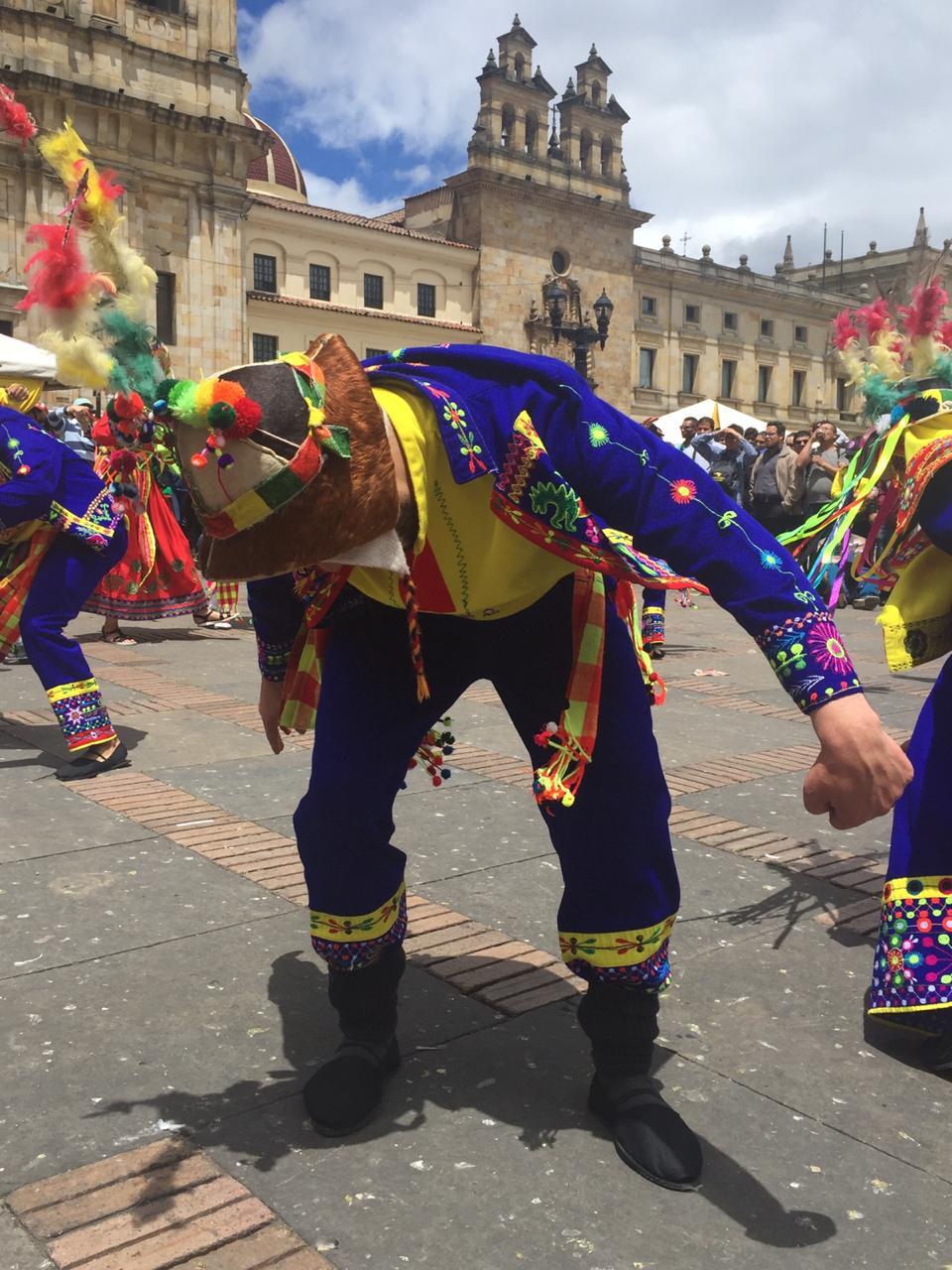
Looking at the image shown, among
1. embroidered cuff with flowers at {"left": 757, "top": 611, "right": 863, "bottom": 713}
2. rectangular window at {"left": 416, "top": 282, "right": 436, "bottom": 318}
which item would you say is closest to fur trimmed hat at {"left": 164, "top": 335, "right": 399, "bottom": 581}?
embroidered cuff with flowers at {"left": 757, "top": 611, "right": 863, "bottom": 713}

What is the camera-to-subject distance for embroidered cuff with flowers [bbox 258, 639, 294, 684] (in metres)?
2.59

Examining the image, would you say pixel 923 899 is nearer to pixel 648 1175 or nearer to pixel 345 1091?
pixel 648 1175

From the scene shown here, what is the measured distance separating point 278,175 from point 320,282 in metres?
8.02

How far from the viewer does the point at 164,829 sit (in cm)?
411

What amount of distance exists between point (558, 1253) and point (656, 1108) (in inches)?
14.7

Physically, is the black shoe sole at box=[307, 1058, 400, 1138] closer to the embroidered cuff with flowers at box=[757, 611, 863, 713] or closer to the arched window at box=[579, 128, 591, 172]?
the embroidered cuff with flowers at box=[757, 611, 863, 713]

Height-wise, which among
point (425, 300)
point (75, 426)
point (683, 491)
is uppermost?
point (425, 300)

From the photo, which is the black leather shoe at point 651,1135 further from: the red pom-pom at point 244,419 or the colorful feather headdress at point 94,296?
the colorful feather headdress at point 94,296

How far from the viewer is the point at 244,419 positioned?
1.75 meters

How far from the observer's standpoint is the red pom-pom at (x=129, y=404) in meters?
2.04

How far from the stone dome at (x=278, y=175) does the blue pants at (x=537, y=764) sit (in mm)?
41921

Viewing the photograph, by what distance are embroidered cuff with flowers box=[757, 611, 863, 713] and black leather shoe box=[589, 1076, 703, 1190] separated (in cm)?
85

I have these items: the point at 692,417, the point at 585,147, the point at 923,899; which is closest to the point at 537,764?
the point at 923,899

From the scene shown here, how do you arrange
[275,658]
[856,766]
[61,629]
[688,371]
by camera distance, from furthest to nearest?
[688,371] → [61,629] → [275,658] → [856,766]
